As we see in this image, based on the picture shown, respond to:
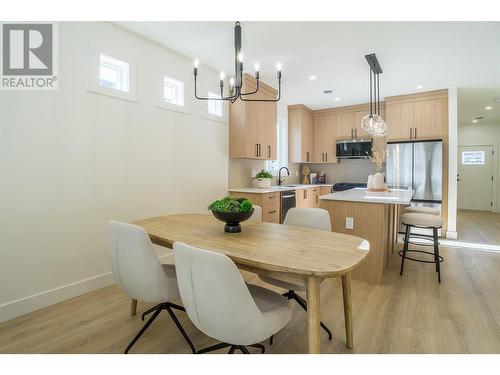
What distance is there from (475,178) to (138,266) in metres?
9.43

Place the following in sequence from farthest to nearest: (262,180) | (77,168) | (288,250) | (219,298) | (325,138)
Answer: (325,138) → (262,180) → (77,168) → (288,250) → (219,298)

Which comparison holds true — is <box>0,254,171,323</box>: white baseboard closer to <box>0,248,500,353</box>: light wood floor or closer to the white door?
<box>0,248,500,353</box>: light wood floor

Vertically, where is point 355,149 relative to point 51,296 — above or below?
above

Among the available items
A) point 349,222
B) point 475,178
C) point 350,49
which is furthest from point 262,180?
point 475,178

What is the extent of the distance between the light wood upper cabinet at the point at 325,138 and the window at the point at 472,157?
4.76m

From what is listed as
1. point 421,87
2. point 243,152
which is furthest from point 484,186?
point 243,152

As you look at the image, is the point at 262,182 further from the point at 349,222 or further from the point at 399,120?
the point at 399,120

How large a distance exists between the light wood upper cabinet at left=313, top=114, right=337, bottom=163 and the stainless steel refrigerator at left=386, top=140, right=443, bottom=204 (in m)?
1.41

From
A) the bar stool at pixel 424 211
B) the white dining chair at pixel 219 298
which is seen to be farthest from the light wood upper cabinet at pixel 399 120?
the white dining chair at pixel 219 298

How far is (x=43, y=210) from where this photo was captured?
225cm

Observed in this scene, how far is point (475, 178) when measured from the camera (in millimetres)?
7680

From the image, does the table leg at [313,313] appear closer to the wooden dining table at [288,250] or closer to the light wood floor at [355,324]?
the wooden dining table at [288,250]
